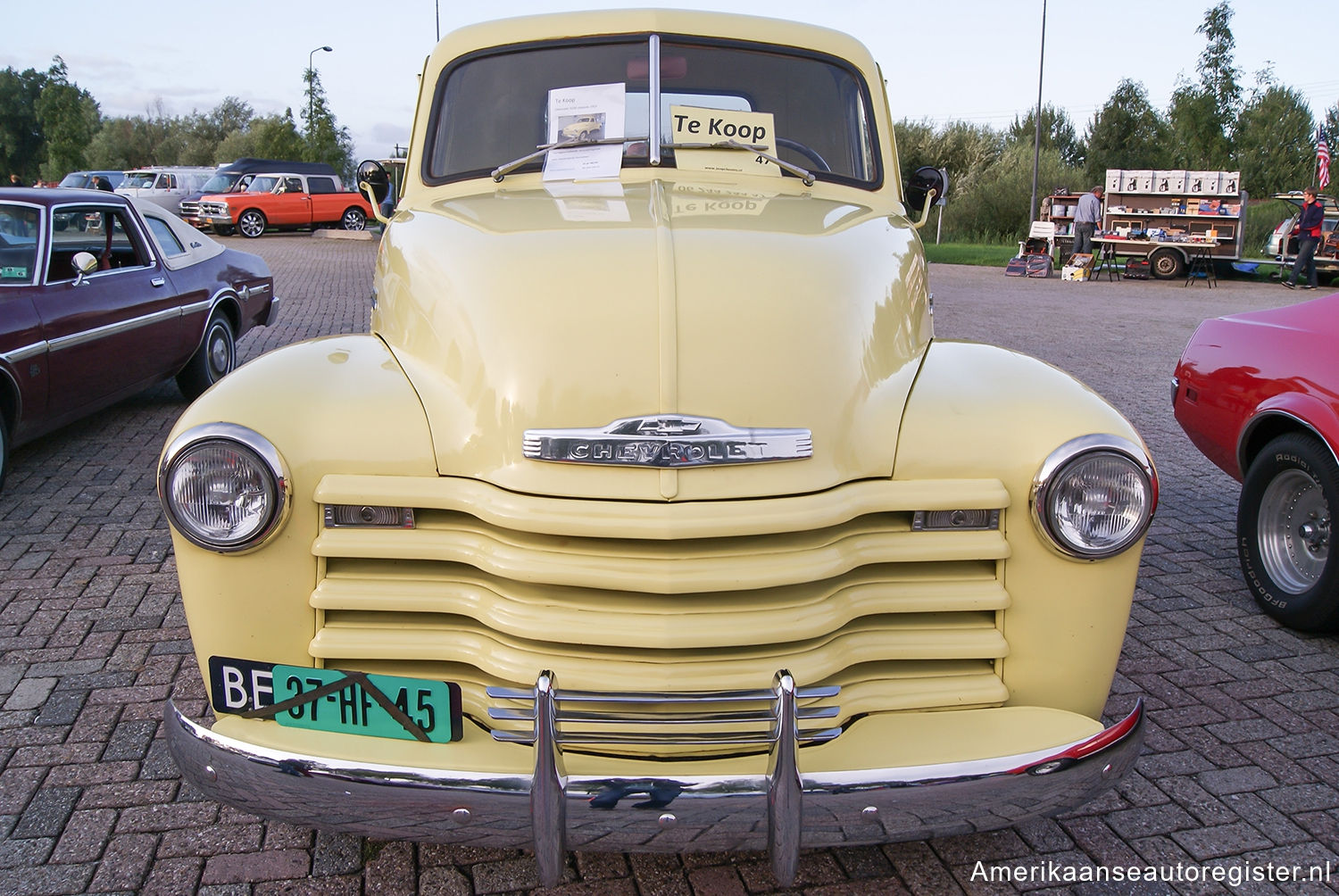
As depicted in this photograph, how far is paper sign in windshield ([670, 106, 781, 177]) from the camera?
3.56 meters

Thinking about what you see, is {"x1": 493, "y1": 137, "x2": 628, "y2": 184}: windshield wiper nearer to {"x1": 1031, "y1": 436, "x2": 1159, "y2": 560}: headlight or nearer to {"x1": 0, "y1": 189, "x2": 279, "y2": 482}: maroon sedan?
{"x1": 1031, "y1": 436, "x2": 1159, "y2": 560}: headlight

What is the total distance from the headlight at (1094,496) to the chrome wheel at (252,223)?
2729 centimetres

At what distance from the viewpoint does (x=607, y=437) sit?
2.19m

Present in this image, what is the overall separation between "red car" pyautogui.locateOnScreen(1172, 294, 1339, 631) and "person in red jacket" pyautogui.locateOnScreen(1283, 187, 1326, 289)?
58.4 feet

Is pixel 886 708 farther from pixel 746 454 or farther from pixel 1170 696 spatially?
pixel 1170 696

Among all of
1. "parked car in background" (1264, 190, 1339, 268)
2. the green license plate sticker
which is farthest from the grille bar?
"parked car in background" (1264, 190, 1339, 268)

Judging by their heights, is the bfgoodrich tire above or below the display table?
below

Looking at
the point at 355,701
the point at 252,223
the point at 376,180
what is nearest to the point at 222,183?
the point at 252,223

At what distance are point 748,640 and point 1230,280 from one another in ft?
77.9

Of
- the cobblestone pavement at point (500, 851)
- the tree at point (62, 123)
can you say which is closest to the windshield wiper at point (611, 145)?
the cobblestone pavement at point (500, 851)

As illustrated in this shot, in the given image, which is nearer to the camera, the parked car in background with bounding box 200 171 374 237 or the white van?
the parked car in background with bounding box 200 171 374 237

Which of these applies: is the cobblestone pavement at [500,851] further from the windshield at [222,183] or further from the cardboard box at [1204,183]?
the windshield at [222,183]

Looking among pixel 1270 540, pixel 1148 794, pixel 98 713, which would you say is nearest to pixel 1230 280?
pixel 1270 540

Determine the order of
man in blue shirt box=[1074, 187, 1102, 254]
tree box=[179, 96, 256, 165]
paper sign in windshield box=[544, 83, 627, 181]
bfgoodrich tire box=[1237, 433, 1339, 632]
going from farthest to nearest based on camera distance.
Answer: tree box=[179, 96, 256, 165] → man in blue shirt box=[1074, 187, 1102, 254] → bfgoodrich tire box=[1237, 433, 1339, 632] → paper sign in windshield box=[544, 83, 627, 181]
